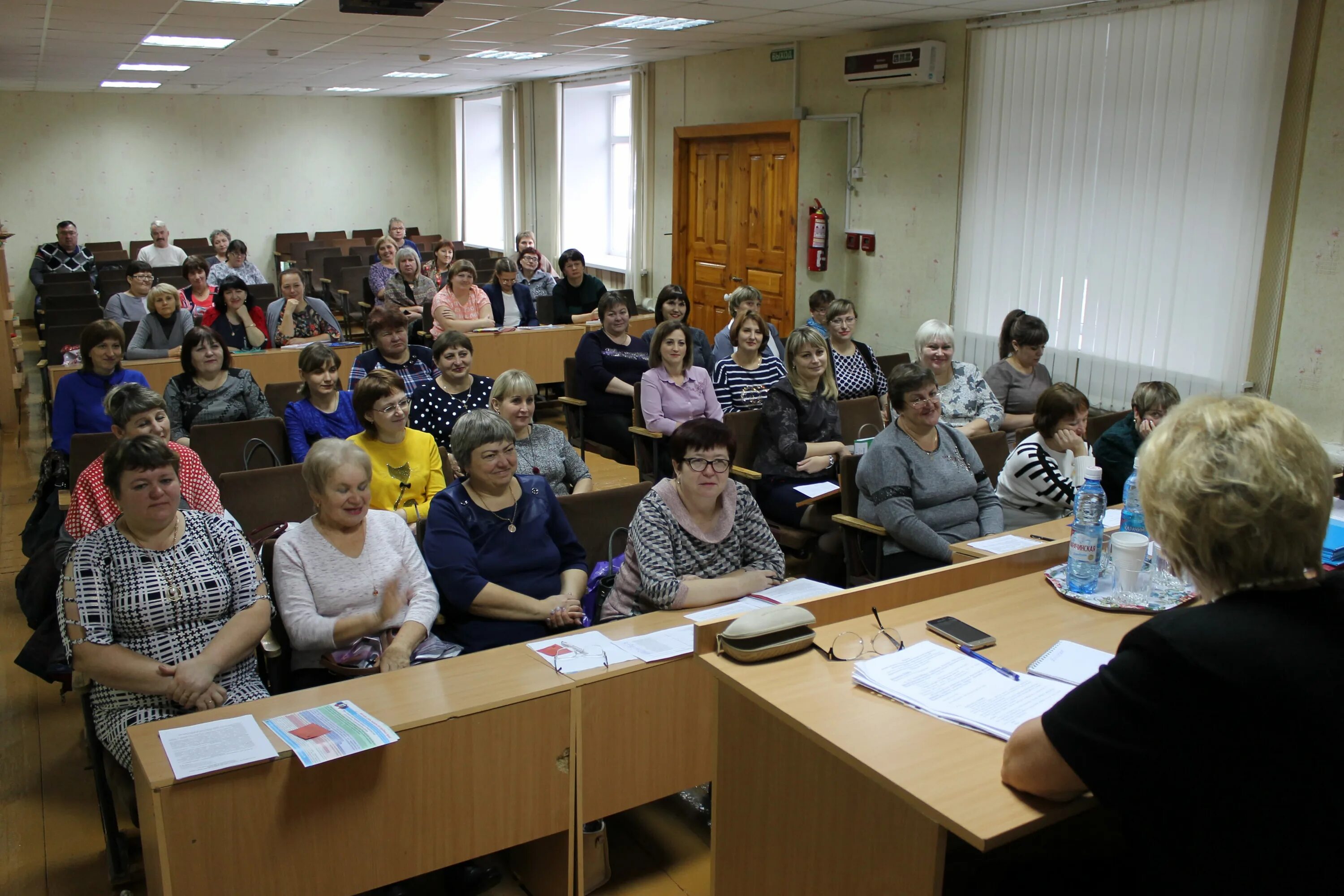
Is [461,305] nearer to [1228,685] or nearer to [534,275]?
[534,275]

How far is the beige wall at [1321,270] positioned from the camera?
4664mm

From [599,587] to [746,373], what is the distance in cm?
238

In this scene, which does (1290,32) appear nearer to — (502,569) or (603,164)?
(502,569)

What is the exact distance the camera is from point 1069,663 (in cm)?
190

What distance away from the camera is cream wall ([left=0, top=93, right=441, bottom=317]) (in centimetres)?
1323

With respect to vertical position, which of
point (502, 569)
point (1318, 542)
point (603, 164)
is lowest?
point (502, 569)

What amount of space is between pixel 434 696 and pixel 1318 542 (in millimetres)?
1838

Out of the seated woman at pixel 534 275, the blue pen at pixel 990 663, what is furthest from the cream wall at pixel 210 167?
the blue pen at pixel 990 663

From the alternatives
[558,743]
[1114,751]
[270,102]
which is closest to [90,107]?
[270,102]

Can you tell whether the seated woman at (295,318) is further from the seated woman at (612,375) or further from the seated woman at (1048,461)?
the seated woman at (1048,461)

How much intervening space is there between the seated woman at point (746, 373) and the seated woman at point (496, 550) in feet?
7.29

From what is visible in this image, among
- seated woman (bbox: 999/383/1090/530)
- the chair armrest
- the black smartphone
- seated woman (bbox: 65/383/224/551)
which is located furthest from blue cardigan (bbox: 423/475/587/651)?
seated woman (bbox: 999/383/1090/530)

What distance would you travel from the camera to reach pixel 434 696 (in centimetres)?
242

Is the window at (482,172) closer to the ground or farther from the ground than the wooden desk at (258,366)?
farther from the ground
